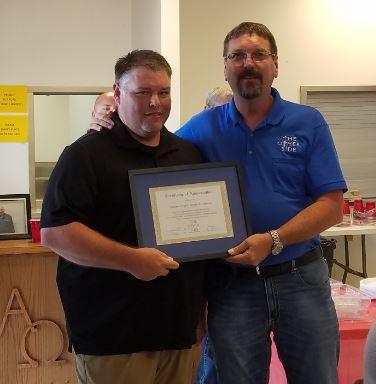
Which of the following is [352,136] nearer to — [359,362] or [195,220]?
[359,362]

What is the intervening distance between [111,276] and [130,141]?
1.24 ft

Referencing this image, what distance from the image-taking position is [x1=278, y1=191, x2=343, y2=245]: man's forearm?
1638mm

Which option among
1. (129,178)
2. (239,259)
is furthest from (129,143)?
(239,259)

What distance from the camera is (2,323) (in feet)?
9.07

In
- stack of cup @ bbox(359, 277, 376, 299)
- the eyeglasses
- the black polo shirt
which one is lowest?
stack of cup @ bbox(359, 277, 376, 299)

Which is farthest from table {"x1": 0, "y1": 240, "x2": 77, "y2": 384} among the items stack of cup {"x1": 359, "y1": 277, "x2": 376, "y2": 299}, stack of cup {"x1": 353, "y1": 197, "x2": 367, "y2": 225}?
stack of cup {"x1": 353, "y1": 197, "x2": 367, "y2": 225}

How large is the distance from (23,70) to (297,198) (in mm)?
3272

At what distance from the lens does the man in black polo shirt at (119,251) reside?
4.97ft

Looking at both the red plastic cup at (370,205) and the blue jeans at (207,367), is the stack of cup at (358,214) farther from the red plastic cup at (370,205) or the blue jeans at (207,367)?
the blue jeans at (207,367)

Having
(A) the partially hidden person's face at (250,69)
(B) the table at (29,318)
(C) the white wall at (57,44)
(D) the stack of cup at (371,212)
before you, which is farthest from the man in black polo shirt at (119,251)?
(D) the stack of cup at (371,212)

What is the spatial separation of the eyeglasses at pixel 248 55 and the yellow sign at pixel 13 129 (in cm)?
311

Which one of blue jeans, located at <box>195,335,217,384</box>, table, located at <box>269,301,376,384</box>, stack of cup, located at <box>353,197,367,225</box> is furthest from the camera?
stack of cup, located at <box>353,197,367,225</box>

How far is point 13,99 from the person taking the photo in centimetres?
446

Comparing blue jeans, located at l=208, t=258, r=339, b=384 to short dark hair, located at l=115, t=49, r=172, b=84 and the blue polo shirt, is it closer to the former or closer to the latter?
the blue polo shirt
